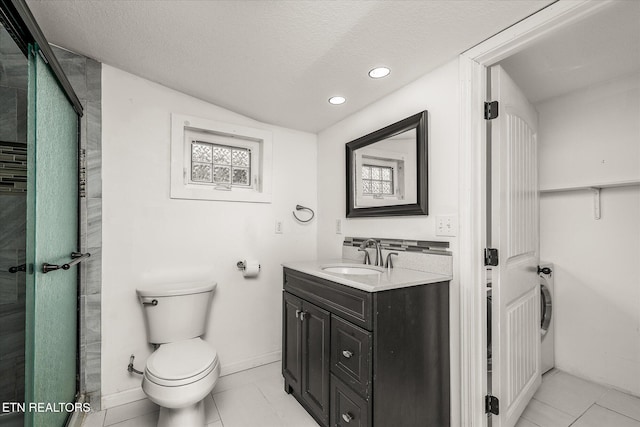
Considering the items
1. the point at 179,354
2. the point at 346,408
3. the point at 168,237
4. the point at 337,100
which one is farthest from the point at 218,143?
the point at 346,408

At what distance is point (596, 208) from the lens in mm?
2084

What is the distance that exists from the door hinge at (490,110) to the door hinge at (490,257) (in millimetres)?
672

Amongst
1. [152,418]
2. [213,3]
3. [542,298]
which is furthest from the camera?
[542,298]

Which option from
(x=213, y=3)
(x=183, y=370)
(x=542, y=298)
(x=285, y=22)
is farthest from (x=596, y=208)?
(x=183, y=370)

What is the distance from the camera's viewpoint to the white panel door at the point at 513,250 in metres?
1.46

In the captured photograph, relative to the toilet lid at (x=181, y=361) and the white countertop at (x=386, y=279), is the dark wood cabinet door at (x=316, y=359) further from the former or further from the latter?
the toilet lid at (x=181, y=361)

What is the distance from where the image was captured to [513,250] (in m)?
1.58

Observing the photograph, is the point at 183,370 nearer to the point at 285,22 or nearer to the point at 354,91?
the point at 285,22

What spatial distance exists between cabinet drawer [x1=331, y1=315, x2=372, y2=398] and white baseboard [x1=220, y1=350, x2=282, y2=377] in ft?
3.56

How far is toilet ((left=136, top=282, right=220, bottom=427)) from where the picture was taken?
139 centimetres

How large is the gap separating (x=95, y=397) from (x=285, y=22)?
238 cm

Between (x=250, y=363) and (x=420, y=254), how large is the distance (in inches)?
63.2

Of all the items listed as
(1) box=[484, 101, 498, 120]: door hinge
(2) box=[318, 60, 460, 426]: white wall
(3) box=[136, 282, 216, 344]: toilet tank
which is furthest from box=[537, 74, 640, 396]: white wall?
(3) box=[136, 282, 216, 344]: toilet tank
